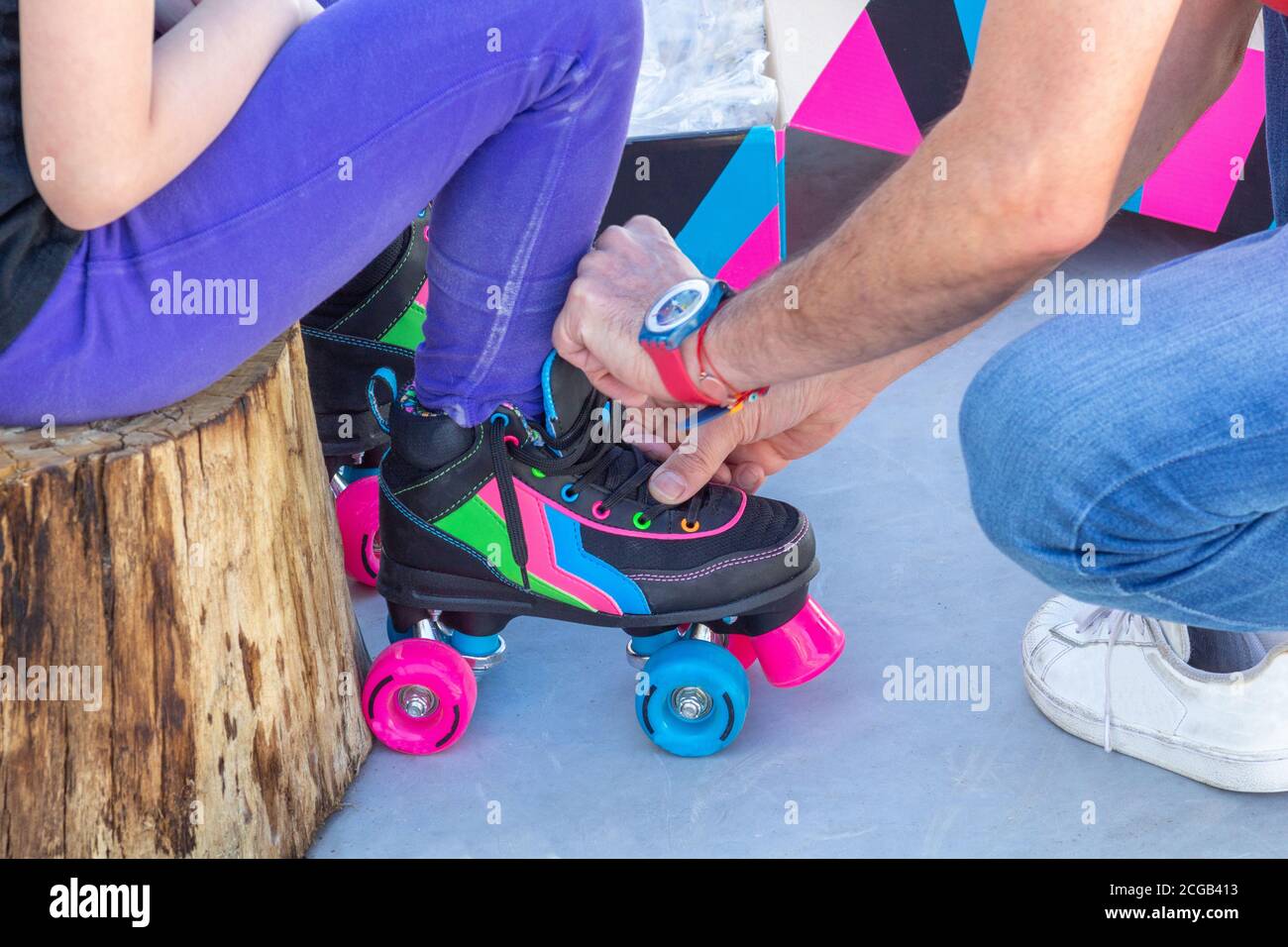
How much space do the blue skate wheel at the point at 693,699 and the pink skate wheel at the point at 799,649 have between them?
0.07 m

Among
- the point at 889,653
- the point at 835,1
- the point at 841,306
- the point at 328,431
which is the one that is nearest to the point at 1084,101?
the point at 841,306

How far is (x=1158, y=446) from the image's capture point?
1005 millimetres

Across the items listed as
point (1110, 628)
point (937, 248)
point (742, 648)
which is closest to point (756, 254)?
point (742, 648)

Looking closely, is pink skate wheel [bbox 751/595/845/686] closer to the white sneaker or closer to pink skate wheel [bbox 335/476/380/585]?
the white sneaker

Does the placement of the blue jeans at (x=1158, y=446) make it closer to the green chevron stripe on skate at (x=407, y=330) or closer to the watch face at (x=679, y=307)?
the watch face at (x=679, y=307)

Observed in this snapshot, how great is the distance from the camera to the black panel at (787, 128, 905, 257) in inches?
105

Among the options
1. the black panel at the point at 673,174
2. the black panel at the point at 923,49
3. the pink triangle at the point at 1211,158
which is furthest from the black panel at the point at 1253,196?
the black panel at the point at 673,174

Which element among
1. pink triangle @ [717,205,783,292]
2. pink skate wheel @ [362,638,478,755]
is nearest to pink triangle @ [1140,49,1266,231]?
pink triangle @ [717,205,783,292]

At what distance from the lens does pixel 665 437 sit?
1499mm

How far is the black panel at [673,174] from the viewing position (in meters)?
2.39

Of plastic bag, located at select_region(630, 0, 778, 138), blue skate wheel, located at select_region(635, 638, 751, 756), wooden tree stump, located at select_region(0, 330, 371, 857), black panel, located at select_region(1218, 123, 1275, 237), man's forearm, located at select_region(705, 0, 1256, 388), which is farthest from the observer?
black panel, located at select_region(1218, 123, 1275, 237)

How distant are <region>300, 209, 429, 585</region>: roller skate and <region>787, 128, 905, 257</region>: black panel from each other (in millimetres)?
1071

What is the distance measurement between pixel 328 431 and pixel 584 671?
0.57 metres

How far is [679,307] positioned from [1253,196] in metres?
1.91
